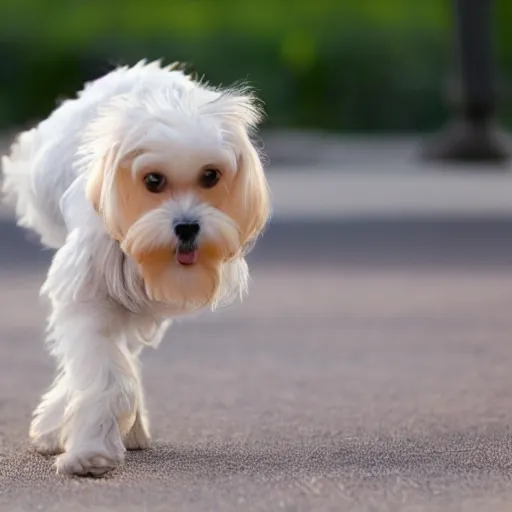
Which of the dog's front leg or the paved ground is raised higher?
the dog's front leg

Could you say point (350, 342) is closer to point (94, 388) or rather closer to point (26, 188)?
point (26, 188)

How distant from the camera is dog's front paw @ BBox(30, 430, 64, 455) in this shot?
595 cm

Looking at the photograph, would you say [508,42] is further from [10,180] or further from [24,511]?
[24,511]

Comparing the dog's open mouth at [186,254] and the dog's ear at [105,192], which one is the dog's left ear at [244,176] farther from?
the dog's ear at [105,192]

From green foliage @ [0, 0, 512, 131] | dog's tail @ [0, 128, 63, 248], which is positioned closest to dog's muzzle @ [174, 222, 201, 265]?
dog's tail @ [0, 128, 63, 248]

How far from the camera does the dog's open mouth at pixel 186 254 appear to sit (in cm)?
540

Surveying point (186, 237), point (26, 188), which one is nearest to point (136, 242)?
point (186, 237)

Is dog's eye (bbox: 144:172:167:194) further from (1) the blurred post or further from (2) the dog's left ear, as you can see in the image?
(1) the blurred post

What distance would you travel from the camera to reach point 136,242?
5.40 m

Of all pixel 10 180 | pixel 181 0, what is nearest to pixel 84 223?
pixel 10 180

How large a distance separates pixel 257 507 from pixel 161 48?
1308 inches

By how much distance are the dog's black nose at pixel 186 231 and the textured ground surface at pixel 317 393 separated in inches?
30.6

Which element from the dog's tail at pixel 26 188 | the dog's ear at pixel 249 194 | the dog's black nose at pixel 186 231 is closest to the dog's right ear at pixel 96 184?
the dog's black nose at pixel 186 231

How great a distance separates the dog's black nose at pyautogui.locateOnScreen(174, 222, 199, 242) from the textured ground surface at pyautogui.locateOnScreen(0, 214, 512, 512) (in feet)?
2.55
